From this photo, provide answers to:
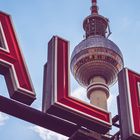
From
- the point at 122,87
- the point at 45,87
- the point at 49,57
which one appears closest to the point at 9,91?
the point at 45,87

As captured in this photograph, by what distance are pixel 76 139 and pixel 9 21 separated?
5278 millimetres

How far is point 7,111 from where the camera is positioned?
14844mm

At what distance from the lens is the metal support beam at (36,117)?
48.2 ft

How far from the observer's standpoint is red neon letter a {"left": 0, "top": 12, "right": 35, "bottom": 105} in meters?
14.5

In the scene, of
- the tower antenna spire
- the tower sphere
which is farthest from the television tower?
the tower antenna spire

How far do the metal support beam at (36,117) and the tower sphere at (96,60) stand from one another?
53798mm

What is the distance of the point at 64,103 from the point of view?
15336 millimetres

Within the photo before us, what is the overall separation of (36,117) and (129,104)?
3.65 m

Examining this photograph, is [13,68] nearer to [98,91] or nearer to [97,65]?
[98,91]

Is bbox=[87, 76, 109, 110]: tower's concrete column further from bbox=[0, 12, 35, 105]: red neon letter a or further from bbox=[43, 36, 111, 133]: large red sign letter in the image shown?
bbox=[0, 12, 35, 105]: red neon letter a

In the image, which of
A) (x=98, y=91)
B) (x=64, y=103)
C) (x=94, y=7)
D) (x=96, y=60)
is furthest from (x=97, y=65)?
(x=64, y=103)

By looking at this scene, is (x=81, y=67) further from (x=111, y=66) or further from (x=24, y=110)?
(x=24, y=110)

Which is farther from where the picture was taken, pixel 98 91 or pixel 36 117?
pixel 98 91

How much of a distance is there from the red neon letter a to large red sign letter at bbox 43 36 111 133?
0.91m
